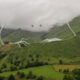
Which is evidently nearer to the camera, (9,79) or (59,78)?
(59,78)

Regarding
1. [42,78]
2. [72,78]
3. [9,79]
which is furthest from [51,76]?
[9,79]

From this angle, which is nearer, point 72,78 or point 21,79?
point 72,78

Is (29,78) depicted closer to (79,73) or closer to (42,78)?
(42,78)

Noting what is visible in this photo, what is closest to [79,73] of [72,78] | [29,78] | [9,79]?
[72,78]

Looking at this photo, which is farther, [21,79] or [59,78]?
[21,79]

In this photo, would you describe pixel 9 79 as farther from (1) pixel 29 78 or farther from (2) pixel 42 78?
(2) pixel 42 78

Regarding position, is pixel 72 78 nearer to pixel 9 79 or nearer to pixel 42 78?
pixel 42 78

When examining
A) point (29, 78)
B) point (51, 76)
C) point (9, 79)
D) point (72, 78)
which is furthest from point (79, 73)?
point (9, 79)
